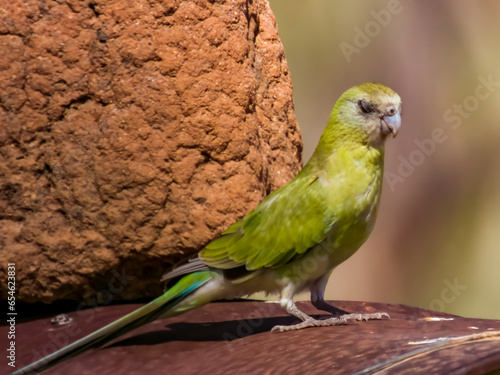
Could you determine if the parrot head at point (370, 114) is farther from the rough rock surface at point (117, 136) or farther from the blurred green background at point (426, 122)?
the blurred green background at point (426, 122)

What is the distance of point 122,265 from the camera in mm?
2912

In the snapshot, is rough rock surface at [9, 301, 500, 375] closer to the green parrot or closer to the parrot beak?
the green parrot

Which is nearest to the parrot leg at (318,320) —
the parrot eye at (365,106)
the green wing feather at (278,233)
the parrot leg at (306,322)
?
the parrot leg at (306,322)

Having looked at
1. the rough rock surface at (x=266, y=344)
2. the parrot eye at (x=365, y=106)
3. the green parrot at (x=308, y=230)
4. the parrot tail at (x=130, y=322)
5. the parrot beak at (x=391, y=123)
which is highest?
the parrot eye at (x=365, y=106)

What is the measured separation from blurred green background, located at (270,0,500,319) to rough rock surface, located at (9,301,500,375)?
1.90 m

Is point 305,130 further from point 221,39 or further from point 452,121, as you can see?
point 221,39

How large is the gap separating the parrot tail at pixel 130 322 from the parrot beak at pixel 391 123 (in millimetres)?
873

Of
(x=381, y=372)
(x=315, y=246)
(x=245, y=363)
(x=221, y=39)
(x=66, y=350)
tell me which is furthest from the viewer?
(x=221, y=39)

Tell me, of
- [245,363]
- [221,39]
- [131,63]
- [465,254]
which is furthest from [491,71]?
[245,363]

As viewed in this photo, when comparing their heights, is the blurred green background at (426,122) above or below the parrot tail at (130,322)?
above

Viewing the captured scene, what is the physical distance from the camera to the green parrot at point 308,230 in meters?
2.60

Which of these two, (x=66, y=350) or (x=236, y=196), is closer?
(x=66, y=350)

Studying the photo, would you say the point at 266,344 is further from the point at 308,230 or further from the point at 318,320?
the point at 308,230

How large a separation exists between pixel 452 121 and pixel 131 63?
275cm
